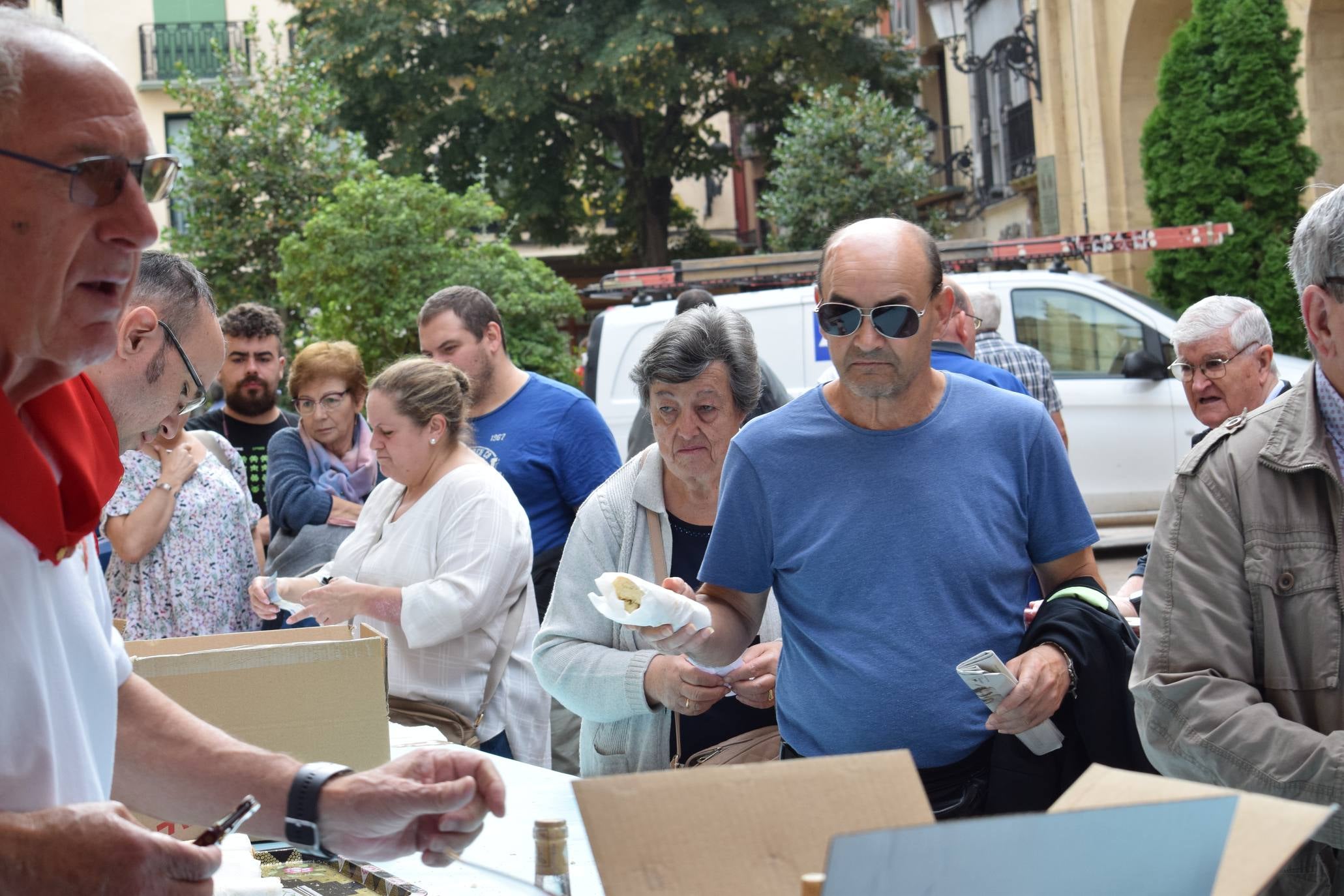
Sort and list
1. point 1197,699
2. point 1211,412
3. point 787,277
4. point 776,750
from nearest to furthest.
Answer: point 1197,699, point 776,750, point 1211,412, point 787,277

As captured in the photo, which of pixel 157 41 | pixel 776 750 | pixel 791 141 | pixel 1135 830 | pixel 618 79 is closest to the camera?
pixel 1135 830

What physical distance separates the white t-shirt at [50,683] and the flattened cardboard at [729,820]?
0.66 meters

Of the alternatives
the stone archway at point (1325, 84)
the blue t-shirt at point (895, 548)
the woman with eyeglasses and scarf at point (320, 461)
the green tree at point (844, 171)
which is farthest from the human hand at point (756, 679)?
the green tree at point (844, 171)

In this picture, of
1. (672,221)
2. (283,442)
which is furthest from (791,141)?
(283,442)

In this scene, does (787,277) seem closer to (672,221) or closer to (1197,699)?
(1197,699)

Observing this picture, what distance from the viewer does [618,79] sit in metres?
22.3

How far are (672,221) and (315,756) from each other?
28138mm

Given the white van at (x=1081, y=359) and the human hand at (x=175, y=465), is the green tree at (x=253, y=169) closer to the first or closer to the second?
the white van at (x=1081, y=359)

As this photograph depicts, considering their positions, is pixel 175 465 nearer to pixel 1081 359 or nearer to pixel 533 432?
pixel 533 432

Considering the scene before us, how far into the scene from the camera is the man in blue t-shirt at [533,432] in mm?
5090

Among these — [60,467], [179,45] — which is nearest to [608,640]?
[60,467]

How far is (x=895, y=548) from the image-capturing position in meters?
2.72

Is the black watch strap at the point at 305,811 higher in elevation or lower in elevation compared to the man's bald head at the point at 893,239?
lower

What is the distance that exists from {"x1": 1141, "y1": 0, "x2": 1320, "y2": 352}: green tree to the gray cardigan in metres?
10.1
